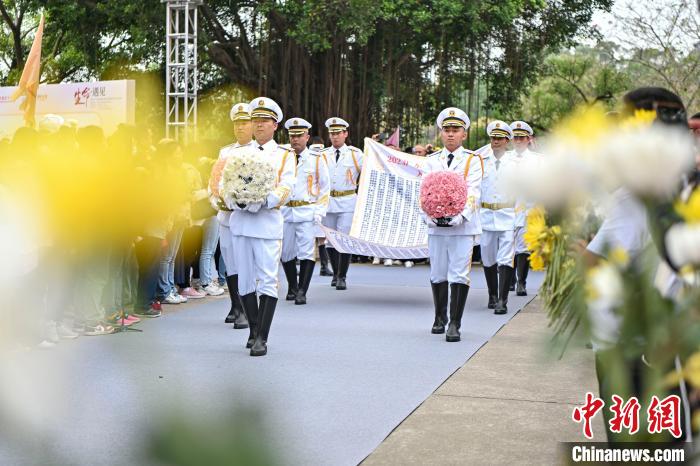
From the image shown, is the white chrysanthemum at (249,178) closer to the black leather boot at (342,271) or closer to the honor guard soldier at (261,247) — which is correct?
the honor guard soldier at (261,247)

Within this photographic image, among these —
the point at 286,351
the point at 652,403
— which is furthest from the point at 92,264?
the point at 286,351

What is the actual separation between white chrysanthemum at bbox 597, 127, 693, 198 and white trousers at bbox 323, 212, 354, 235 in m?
9.49

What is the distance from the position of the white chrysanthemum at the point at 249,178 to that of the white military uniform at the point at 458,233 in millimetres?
1522

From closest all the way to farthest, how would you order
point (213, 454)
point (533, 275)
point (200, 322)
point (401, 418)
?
point (213, 454) → point (401, 418) → point (200, 322) → point (533, 275)

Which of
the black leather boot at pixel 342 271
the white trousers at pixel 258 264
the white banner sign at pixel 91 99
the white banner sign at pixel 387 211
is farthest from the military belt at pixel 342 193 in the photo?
the white banner sign at pixel 91 99

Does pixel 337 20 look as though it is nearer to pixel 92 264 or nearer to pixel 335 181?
pixel 335 181

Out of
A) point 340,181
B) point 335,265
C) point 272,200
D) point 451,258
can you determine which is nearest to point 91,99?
point 340,181

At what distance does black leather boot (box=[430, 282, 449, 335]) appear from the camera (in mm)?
7449

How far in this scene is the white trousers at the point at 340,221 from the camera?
10875 mm

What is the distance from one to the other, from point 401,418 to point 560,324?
308 cm

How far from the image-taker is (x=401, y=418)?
4.84 meters

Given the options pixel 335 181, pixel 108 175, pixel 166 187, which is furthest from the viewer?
pixel 335 181

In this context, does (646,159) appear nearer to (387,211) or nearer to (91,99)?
(387,211)

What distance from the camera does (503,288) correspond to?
8.81m
